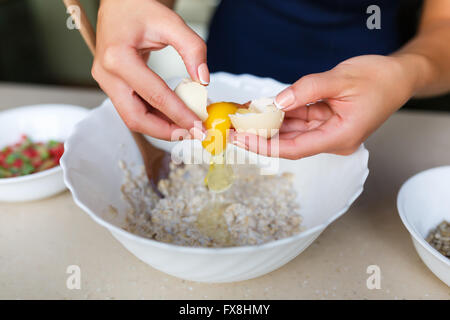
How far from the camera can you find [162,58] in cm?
336

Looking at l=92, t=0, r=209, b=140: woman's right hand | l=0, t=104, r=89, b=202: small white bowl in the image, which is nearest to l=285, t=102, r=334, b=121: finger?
l=92, t=0, r=209, b=140: woman's right hand

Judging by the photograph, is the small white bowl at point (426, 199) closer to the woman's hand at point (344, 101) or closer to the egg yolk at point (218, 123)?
the woman's hand at point (344, 101)

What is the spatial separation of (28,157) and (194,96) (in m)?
0.53

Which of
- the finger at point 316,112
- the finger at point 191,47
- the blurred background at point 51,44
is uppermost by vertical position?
the finger at point 191,47

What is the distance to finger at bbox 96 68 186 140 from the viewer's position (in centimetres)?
70

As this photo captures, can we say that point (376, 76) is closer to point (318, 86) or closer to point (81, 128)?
point (318, 86)

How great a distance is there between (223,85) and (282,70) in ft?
1.49

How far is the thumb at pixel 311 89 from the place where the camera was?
63 cm

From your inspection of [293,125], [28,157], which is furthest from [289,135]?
[28,157]

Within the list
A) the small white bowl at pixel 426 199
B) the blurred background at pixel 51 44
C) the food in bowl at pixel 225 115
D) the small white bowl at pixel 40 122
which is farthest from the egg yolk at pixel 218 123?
the blurred background at pixel 51 44

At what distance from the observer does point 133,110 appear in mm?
703

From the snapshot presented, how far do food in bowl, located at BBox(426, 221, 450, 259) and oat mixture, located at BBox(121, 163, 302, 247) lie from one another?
0.82 feet

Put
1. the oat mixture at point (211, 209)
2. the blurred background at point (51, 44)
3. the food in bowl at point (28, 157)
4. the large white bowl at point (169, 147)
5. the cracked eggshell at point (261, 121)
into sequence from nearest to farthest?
the large white bowl at point (169, 147)
the cracked eggshell at point (261, 121)
the oat mixture at point (211, 209)
the food in bowl at point (28, 157)
the blurred background at point (51, 44)
